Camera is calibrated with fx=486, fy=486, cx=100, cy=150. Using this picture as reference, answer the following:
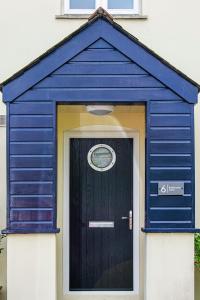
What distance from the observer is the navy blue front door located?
276 inches

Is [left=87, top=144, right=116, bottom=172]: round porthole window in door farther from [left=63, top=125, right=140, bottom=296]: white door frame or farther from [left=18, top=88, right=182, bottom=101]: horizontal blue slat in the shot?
[left=18, top=88, right=182, bottom=101]: horizontal blue slat

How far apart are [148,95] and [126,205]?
183 cm

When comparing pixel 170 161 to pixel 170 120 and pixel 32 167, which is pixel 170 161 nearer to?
pixel 170 120

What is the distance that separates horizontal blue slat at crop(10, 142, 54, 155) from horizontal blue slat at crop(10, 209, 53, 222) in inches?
28.1

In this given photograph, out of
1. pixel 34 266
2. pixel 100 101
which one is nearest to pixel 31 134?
pixel 100 101

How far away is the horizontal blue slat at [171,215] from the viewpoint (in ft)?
19.6

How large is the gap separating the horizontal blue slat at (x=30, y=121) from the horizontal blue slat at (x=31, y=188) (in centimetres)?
72

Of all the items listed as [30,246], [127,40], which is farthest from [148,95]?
[30,246]

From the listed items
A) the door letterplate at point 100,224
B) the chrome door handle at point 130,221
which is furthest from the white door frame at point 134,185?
the door letterplate at point 100,224

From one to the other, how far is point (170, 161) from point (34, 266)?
2.11 meters

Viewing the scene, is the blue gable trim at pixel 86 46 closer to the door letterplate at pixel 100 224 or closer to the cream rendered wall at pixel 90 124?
the cream rendered wall at pixel 90 124

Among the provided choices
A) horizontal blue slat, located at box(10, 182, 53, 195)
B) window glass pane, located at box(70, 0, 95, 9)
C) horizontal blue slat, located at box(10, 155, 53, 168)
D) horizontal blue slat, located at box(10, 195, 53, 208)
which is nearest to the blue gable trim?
horizontal blue slat, located at box(10, 155, 53, 168)

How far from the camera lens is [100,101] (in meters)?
6.01

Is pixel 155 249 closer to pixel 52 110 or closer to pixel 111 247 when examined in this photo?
pixel 111 247
